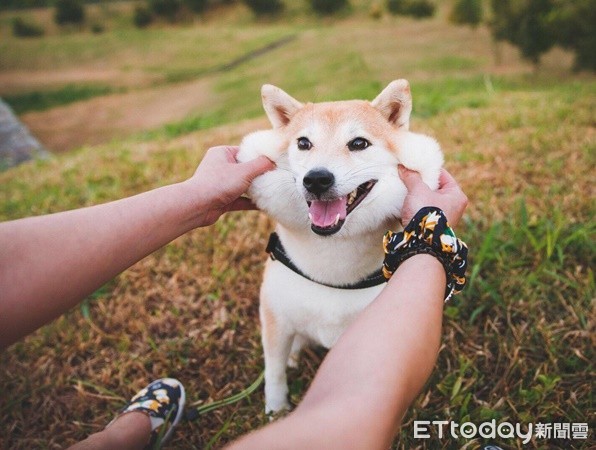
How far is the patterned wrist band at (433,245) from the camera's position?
111 centimetres

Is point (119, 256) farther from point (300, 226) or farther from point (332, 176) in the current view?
point (332, 176)

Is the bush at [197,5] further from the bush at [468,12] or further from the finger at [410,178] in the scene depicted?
the finger at [410,178]

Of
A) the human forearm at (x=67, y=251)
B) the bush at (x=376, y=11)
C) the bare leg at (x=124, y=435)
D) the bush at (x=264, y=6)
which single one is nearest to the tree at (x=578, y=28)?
the human forearm at (x=67, y=251)

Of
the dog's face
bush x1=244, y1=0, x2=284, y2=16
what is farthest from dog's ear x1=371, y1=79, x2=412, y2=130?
bush x1=244, y1=0, x2=284, y2=16

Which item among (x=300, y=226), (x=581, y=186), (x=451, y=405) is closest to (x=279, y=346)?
(x=300, y=226)

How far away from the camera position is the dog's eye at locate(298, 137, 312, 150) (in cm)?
157

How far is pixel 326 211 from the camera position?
4.62 ft

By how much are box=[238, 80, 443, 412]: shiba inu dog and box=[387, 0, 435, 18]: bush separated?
21574 millimetres

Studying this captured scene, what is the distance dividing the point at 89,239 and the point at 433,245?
35.8 inches

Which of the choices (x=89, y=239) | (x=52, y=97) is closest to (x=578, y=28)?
(x=89, y=239)

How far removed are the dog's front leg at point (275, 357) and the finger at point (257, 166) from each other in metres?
0.50

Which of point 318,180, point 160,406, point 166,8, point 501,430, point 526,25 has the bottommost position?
point 501,430

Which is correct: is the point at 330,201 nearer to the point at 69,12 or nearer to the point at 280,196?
the point at 280,196

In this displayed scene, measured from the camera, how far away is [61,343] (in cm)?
214
